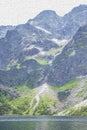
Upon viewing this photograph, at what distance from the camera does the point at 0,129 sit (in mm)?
187250

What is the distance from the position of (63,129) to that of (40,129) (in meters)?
13.2

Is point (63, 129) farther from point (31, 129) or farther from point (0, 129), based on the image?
point (0, 129)

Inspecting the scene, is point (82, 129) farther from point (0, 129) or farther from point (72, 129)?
point (0, 129)

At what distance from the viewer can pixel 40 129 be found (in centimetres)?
19050

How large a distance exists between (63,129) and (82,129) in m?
10.8

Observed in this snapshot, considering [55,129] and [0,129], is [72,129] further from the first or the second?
[0,129]

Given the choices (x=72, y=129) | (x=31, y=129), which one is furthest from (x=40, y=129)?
(x=72, y=129)

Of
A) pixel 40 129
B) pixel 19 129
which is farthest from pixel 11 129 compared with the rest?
pixel 40 129

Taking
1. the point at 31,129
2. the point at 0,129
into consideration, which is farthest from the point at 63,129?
the point at 0,129

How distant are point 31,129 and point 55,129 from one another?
45.1 ft

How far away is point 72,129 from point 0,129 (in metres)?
40.6

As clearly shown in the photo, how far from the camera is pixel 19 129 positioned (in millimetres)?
190375

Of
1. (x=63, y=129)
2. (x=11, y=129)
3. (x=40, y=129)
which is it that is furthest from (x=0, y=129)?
(x=63, y=129)

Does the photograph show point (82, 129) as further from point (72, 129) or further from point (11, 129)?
point (11, 129)
